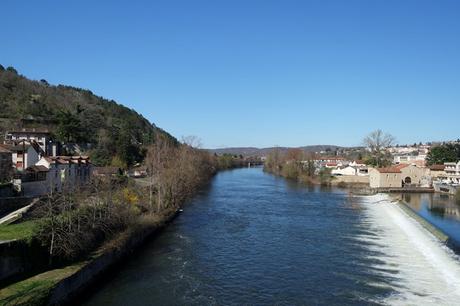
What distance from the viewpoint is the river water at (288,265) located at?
51.3 ft

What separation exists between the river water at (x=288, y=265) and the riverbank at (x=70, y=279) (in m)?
0.61

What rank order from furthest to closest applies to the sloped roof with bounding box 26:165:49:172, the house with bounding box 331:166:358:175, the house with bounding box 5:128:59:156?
the house with bounding box 331:166:358:175, the house with bounding box 5:128:59:156, the sloped roof with bounding box 26:165:49:172

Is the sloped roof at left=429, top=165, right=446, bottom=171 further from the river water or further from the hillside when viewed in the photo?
the hillside

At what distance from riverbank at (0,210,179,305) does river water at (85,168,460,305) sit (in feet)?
2.01

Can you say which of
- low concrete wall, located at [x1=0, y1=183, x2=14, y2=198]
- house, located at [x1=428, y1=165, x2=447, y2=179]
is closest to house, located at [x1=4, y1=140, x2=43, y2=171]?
low concrete wall, located at [x1=0, y1=183, x2=14, y2=198]

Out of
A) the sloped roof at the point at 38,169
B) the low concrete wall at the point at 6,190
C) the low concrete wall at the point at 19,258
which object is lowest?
the low concrete wall at the point at 19,258

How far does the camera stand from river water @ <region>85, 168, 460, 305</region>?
1565 cm

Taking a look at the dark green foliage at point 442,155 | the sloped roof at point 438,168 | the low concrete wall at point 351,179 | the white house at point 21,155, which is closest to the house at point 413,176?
the sloped roof at point 438,168

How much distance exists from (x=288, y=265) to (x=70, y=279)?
9.31 metres

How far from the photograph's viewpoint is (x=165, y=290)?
16.2 meters

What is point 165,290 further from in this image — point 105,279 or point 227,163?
point 227,163

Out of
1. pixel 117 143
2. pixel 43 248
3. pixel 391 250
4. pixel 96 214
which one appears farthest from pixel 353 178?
pixel 43 248

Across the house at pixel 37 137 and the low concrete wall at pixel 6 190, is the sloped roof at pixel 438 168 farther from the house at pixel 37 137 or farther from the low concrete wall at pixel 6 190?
the low concrete wall at pixel 6 190

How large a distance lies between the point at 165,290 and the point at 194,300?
150 centimetres
